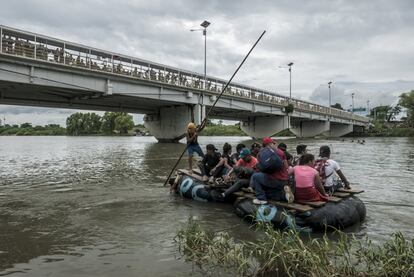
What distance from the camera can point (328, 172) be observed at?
916 centimetres

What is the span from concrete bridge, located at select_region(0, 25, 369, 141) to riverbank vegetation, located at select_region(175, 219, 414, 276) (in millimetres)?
25055

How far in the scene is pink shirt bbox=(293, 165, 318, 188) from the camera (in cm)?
792

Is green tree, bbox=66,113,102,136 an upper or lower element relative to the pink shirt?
upper

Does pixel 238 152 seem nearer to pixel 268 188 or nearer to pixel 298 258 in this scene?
pixel 268 188

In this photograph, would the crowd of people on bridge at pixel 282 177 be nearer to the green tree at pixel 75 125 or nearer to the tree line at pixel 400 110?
the tree line at pixel 400 110

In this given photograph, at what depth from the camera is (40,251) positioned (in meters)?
6.37

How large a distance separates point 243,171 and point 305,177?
208cm

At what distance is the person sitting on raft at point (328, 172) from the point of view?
356 inches

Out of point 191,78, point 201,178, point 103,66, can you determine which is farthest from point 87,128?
point 201,178

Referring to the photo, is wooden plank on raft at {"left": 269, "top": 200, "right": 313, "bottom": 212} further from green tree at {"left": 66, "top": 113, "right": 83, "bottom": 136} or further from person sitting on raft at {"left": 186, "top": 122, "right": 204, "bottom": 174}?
green tree at {"left": 66, "top": 113, "right": 83, "bottom": 136}

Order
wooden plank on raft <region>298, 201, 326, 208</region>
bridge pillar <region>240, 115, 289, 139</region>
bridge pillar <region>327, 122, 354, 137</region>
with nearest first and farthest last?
wooden plank on raft <region>298, 201, 326, 208</region> < bridge pillar <region>240, 115, 289, 139</region> < bridge pillar <region>327, 122, 354, 137</region>

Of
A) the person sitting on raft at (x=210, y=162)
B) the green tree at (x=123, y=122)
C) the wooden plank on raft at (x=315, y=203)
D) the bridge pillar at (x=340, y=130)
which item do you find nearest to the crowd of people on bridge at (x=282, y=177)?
the wooden plank on raft at (x=315, y=203)

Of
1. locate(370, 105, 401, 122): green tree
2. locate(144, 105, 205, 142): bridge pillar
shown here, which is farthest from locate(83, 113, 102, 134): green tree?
locate(370, 105, 401, 122): green tree

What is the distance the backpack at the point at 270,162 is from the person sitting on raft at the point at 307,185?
406mm
